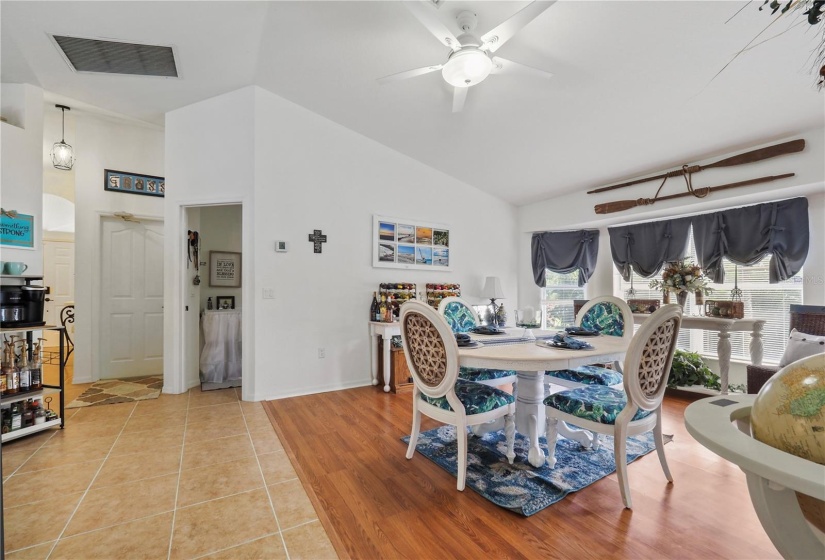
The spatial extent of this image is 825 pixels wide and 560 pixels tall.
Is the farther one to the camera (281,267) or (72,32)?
(281,267)

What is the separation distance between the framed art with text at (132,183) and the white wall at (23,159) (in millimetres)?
1015

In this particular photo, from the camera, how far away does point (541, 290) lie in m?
5.21

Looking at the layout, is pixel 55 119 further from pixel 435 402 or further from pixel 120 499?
pixel 435 402

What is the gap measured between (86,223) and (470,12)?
4.51 metres

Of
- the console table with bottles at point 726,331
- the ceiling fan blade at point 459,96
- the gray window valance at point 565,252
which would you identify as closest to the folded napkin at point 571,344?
the ceiling fan blade at point 459,96

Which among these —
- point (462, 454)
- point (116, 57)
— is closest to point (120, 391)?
point (116, 57)

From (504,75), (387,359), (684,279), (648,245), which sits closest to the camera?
(504,75)

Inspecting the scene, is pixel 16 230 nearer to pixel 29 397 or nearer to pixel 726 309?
pixel 29 397

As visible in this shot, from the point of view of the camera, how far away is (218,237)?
4.45 metres

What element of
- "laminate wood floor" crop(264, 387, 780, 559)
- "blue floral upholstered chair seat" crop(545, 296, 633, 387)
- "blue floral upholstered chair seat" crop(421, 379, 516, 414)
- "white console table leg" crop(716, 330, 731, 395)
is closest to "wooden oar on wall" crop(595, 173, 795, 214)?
"white console table leg" crop(716, 330, 731, 395)

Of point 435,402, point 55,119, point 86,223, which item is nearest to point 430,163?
point 435,402

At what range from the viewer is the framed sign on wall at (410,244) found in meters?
4.11

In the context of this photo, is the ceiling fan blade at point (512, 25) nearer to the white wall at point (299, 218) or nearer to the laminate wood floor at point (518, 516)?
the white wall at point (299, 218)

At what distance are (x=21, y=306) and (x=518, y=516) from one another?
3.58m
